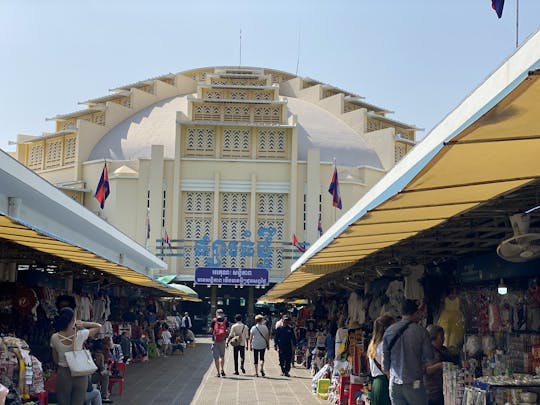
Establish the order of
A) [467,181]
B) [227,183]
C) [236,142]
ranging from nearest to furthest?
[467,181] < [227,183] < [236,142]

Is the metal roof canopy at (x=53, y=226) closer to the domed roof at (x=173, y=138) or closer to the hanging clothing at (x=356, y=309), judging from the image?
the hanging clothing at (x=356, y=309)

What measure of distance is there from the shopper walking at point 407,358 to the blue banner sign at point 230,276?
3251cm

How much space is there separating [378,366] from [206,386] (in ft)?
24.9

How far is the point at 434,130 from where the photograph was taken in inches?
318

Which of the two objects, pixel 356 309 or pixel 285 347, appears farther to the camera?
pixel 285 347

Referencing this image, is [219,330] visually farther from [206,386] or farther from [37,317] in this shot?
[37,317]

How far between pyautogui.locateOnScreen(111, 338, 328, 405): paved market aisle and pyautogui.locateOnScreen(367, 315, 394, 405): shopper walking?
14.7ft

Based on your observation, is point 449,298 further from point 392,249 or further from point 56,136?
point 56,136

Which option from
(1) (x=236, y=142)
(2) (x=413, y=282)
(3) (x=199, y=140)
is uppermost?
(3) (x=199, y=140)

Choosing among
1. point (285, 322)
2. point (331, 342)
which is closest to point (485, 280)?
point (331, 342)

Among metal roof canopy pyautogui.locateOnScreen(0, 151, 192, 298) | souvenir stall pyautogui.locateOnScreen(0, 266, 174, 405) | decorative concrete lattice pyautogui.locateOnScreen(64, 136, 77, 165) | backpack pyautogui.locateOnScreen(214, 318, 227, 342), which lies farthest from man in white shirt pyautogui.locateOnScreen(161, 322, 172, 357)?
→ decorative concrete lattice pyautogui.locateOnScreen(64, 136, 77, 165)

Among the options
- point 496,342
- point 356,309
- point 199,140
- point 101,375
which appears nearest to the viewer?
point 496,342

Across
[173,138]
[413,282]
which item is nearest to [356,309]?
[413,282]

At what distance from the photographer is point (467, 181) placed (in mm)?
5891
